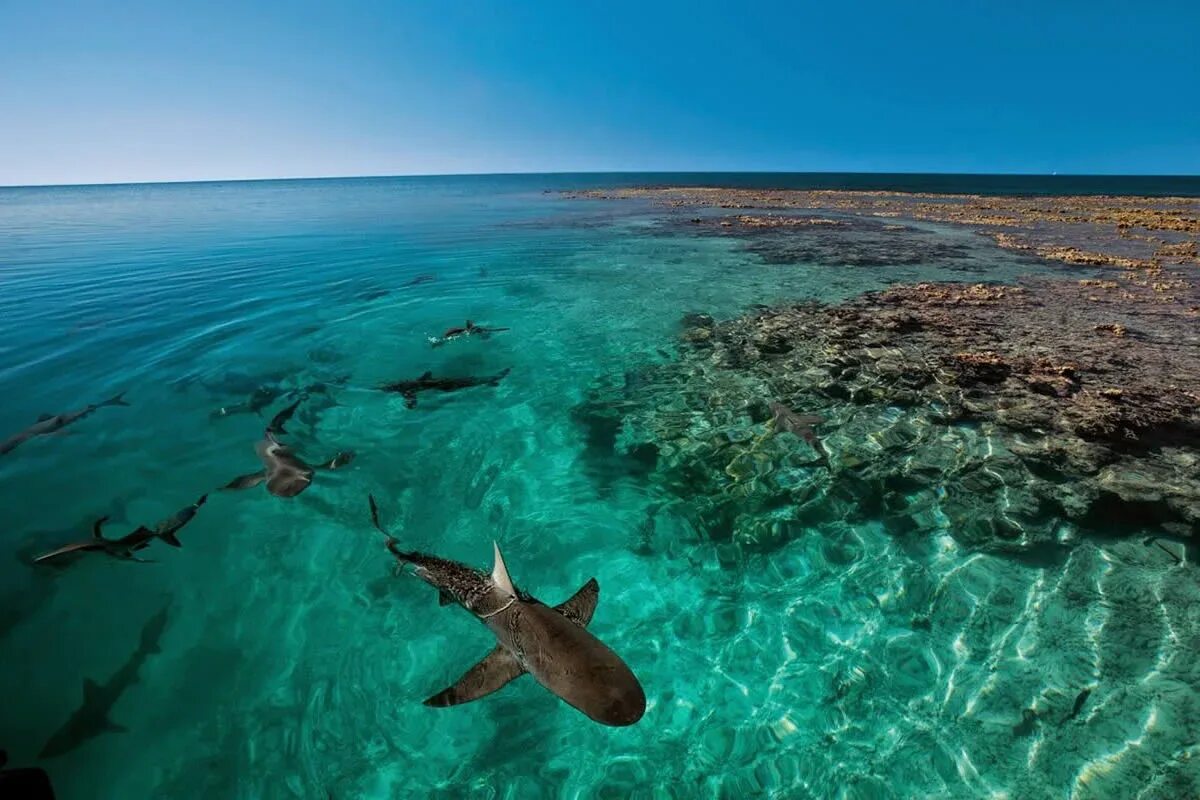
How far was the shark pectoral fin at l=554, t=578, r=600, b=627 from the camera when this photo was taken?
514 centimetres

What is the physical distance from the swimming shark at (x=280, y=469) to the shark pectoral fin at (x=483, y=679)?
544 centimetres

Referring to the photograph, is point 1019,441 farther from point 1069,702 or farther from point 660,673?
point 660,673

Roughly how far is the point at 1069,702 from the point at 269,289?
28.5 meters

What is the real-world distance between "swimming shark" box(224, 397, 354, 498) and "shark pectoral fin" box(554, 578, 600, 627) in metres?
5.59

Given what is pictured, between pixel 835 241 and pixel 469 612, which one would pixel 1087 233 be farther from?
pixel 469 612

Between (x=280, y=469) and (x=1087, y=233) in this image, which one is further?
(x=1087, y=233)

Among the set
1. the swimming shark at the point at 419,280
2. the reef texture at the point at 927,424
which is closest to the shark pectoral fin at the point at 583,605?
the reef texture at the point at 927,424

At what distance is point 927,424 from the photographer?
10.1m

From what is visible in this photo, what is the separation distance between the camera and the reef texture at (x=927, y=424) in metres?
7.81

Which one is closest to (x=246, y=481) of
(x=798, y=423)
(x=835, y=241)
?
(x=798, y=423)

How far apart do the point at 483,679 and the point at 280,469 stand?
6.27 meters

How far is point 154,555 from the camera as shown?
23.6ft

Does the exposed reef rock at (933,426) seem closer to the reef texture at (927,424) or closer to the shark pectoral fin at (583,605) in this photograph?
the reef texture at (927,424)

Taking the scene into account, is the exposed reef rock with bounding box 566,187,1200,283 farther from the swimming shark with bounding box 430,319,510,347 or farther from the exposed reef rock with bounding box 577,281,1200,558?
the swimming shark with bounding box 430,319,510,347
